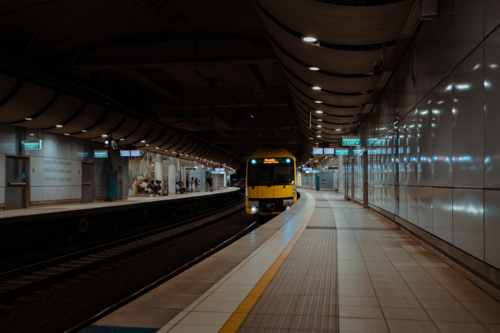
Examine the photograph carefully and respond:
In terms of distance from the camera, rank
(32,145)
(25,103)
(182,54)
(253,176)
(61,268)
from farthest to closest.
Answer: (253,176) → (32,145) → (182,54) → (25,103) → (61,268)

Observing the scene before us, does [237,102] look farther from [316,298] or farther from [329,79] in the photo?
[316,298]

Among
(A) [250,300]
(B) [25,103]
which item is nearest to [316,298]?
(A) [250,300]

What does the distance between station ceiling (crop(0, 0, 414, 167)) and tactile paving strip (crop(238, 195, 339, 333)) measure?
12.6ft

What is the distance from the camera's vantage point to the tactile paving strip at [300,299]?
3393 mm

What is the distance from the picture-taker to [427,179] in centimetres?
649

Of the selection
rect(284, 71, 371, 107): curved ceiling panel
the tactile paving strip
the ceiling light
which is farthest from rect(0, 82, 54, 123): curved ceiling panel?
the tactile paving strip

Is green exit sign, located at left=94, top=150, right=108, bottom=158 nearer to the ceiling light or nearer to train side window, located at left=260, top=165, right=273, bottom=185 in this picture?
train side window, located at left=260, top=165, right=273, bottom=185

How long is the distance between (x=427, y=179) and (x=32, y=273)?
766cm

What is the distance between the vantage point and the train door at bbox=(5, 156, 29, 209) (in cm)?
1451

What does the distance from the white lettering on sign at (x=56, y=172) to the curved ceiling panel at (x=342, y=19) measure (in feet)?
45.0

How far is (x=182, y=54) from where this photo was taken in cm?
1179

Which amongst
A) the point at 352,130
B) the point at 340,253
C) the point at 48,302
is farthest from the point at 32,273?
the point at 352,130

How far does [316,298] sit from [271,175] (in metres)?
12.5

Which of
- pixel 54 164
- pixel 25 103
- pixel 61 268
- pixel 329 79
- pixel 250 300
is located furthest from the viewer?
pixel 54 164
